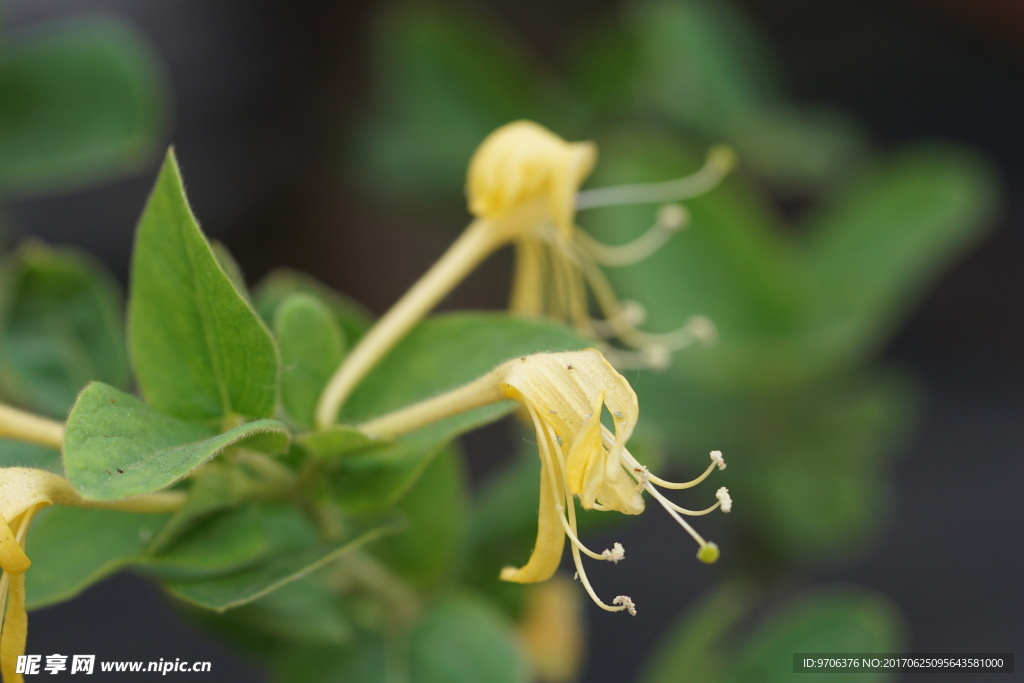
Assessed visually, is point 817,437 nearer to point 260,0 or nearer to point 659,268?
point 659,268

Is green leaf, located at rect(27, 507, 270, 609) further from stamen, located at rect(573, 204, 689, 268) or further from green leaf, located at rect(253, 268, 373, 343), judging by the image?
stamen, located at rect(573, 204, 689, 268)

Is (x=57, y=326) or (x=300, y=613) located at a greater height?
(x=57, y=326)

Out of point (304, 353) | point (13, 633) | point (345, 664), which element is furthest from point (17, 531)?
point (345, 664)

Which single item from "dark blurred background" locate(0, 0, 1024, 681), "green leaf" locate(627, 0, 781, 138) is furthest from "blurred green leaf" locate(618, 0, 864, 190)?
"dark blurred background" locate(0, 0, 1024, 681)

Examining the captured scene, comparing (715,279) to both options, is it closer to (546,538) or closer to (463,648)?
(463,648)

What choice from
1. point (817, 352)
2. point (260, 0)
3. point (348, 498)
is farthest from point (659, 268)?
point (260, 0)

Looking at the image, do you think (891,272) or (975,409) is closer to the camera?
(891,272)
